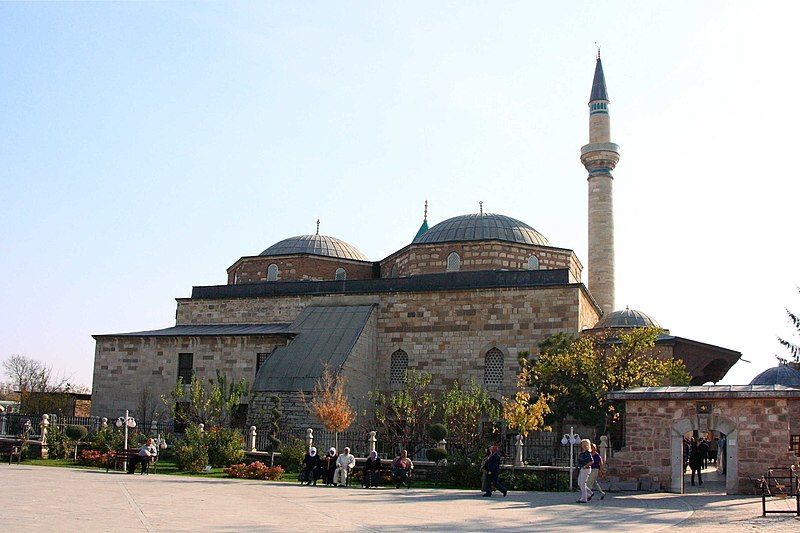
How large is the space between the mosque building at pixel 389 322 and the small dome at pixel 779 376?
102 centimetres

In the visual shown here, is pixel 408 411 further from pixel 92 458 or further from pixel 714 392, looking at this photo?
pixel 714 392

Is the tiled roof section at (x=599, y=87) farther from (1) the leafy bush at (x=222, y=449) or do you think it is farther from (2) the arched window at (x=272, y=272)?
(1) the leafy bush at (x=222, y=449)

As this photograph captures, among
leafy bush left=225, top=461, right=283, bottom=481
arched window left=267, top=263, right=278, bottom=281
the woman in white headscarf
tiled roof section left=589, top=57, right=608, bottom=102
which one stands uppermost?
tiled roof section left=589, top=57, right=608, bottom=102

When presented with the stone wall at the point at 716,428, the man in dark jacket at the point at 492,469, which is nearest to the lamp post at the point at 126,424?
the man in dark jacket at the point at 492,469

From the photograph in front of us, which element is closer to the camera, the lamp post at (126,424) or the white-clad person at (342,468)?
the white-clad person at (342,468)

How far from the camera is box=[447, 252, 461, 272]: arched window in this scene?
91.6 feet

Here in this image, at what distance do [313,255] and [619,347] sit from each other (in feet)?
43.5

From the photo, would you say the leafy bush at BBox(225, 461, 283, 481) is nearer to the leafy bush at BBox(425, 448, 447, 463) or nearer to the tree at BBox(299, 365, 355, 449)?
the tree at BBox(299, 365, 355, 449)

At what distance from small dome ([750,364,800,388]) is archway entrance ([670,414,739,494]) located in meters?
12.7

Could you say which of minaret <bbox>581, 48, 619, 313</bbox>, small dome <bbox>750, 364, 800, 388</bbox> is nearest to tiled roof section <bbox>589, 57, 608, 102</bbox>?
minaret <bbox>581, 48, 619, 313</bbox>

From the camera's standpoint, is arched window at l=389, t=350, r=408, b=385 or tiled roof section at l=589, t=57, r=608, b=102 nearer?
arched window at l=389, t=350, r=408, b=385

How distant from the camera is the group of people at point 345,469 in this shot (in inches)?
629

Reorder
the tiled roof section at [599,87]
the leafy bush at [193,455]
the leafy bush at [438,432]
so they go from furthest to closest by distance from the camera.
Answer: the tiled roof section at [599,87] → the leafy bush at [438,432] → the leafy bush at [193,455]

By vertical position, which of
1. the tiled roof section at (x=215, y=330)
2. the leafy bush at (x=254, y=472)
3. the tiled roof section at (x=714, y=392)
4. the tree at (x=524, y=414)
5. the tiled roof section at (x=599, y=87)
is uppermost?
the tiled roof section at (x=599, y=87)
